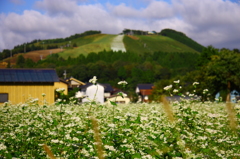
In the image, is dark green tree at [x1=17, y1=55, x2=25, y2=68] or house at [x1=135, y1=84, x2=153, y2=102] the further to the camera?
dark green tree at [x1=17, y1=55, x2=25, y2=68]

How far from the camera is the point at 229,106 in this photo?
138 centimetres

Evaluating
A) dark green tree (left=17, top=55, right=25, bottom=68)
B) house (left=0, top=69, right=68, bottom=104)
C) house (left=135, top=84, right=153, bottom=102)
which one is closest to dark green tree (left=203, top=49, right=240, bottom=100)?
house (left=0, top=69, right=68, bottom=104)

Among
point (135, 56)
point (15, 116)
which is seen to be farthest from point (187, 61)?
point (15, 116)

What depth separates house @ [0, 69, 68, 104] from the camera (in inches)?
1303

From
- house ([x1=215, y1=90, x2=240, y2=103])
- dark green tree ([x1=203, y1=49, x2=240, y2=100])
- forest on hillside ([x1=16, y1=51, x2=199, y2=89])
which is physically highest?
forest on hillside ([x1=16, y1=51, x2=199, y2=89])

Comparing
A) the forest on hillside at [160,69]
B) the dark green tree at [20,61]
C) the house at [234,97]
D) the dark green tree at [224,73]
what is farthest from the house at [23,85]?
the dark green tree at [20,61]

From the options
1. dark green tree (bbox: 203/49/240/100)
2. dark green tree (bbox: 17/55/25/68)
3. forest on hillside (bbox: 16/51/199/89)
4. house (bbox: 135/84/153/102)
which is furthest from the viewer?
dark green tree (bbox: 17/55/25/68)

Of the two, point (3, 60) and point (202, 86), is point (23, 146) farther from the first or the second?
point (3, 60)

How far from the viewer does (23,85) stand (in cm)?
3356

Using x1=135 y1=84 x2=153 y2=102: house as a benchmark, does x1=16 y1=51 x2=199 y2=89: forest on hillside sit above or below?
above

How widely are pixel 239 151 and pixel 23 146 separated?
3.87 meters

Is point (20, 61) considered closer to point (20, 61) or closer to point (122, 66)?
point (20, 61)

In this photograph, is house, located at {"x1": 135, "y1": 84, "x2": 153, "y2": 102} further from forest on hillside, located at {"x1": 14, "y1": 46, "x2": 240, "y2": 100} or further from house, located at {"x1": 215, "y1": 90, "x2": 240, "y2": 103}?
house, located at {"x1": 215, "y1": 90, "x2": 240, "y2": 103}

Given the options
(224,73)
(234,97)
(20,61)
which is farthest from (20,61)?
(234,97)
